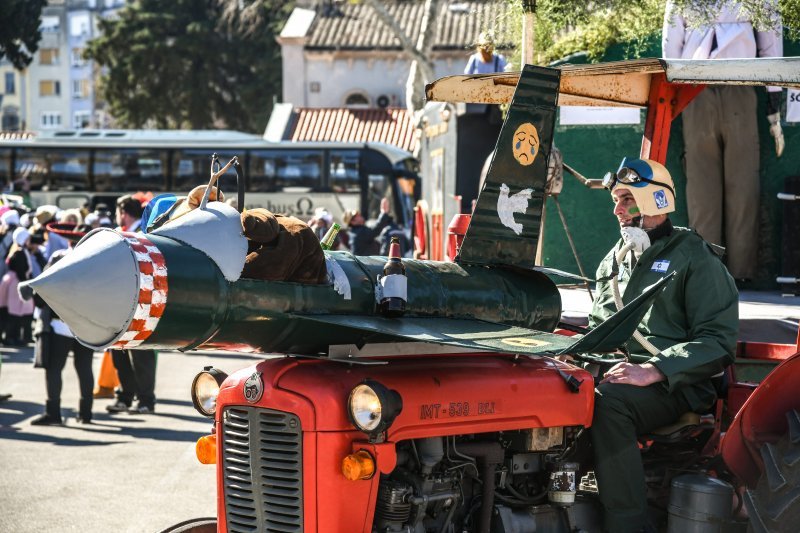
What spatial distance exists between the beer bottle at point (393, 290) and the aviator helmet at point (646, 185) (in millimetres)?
1391

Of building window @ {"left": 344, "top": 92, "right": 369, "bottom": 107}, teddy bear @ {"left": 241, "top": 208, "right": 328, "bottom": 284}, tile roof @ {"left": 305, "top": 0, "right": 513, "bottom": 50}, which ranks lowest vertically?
teddy bear @ {"left": 241, "top": 208, "right": 328, "bottom": 284}

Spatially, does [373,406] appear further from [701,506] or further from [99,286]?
[701,506]

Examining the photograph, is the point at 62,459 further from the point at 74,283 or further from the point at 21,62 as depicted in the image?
the point at 21,62

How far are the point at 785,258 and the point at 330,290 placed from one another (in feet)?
17.1

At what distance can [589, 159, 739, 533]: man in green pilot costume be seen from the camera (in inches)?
190

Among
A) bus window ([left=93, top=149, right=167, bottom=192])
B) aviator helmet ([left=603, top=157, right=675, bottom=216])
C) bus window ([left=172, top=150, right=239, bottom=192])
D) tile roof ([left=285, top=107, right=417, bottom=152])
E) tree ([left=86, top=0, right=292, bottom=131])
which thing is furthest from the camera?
tree ([left=86, top=0, right=292, bottom=131])

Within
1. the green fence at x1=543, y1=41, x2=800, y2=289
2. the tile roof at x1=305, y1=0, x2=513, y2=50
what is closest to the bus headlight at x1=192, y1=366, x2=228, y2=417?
the green fence at x1=543, y1=41, x2=800, y2=289

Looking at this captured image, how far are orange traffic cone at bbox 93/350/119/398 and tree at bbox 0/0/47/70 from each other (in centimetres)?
2863

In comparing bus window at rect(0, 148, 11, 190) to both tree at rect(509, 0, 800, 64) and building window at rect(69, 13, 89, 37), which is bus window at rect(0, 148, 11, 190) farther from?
building window at rect(69, 13, 89, 37)

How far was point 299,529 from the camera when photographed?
170 inches

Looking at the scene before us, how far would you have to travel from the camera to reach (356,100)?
45.3m

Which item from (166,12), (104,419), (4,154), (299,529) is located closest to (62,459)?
(104,419)

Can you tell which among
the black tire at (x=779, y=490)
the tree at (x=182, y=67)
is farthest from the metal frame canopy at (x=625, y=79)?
the tree at (x=182, y=67)

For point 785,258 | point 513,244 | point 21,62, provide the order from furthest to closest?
point 21,62
point 785,258
point 513,244
